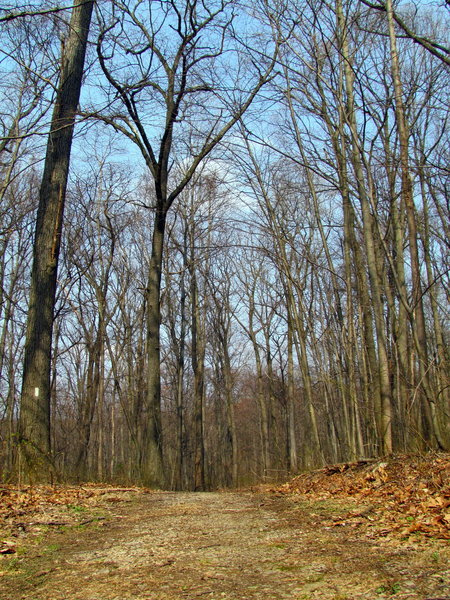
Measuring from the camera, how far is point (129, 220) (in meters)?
18.6

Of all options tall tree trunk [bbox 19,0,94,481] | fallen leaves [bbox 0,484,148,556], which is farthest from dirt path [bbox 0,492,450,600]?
tall tree trunk [bbox 19,0,94,481]

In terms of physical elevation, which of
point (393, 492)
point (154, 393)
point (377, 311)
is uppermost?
point (377, 311)

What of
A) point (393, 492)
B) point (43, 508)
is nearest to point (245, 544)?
point (393, 492)

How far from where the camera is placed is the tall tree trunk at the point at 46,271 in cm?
682

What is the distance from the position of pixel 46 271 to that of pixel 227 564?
6.02m

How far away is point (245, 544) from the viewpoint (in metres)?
3.02

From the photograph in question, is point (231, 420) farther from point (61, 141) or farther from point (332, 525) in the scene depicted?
point (332, 525)

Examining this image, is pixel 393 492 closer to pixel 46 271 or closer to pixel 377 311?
pixel 377 311

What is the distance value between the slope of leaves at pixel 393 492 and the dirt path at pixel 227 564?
0.25 metres

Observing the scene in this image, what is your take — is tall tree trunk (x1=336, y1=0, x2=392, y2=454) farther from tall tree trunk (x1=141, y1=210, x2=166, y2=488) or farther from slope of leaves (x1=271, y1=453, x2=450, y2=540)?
tall tree trunk (x1=141, y1=210, x2=166, y2=488)

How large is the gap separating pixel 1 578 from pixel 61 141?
7061 millimetres

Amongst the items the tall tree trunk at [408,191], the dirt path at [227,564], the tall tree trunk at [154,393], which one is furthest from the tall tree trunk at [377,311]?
the tall tree trunk at [154,393]

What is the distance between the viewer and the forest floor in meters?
2.11

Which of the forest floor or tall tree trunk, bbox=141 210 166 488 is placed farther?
tall tree trunk, bbox=141 210 166 488
